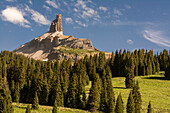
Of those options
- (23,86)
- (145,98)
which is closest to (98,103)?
(145,98)

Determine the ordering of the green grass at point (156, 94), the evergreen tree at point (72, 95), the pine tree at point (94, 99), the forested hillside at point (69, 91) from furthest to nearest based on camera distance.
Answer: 1. the evergreen tree at point (72, 95)
2. the pine tree at point (94, 99)
3. the green grass at point (156, 94)
4. the forested hillside at point (69, 91)

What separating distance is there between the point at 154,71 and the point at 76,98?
68.8m

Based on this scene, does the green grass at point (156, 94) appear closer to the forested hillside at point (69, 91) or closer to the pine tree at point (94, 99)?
the forested hillside at point (69, 91)

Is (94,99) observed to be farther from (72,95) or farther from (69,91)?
(69,91)

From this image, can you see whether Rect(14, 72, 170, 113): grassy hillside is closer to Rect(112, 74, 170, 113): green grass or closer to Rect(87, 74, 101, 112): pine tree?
Rect(112, 74, 170, 113): green grass

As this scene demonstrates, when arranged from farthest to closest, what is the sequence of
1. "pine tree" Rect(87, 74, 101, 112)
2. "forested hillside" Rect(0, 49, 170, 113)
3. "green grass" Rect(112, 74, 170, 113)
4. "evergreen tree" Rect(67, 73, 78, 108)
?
1. "evergreen tree" Rect(67, 73, 78, 108)
2. "pine tree" Rect(87, 74, 101, 112)
3. "green grass" Rect(112, 74, 170, 113)
4. "forested hillside" Rect(0, 49, 170, 113)

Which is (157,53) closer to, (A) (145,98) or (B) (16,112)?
(A) (145,98)

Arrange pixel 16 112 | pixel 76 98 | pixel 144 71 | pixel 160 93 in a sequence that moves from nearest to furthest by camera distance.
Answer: pixel 16 112, pixel 76 98, pixel 160 93, pixel 144 71

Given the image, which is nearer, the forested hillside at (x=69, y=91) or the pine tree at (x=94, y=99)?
the forested hillside at (x=69, y=91)

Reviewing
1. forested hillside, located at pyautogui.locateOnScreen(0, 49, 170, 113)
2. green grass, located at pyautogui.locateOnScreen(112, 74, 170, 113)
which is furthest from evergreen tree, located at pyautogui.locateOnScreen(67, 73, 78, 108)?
green grass, located at pyautogui.locateOnScreen(112, 74, 170, 113)

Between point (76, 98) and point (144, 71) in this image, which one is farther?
point (144, 71)

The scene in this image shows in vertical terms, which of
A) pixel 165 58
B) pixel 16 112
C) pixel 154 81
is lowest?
pixel 16 112

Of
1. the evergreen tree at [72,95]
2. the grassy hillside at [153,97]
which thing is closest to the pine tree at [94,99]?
the grassy hillside at [153,97]

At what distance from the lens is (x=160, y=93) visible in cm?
6681
